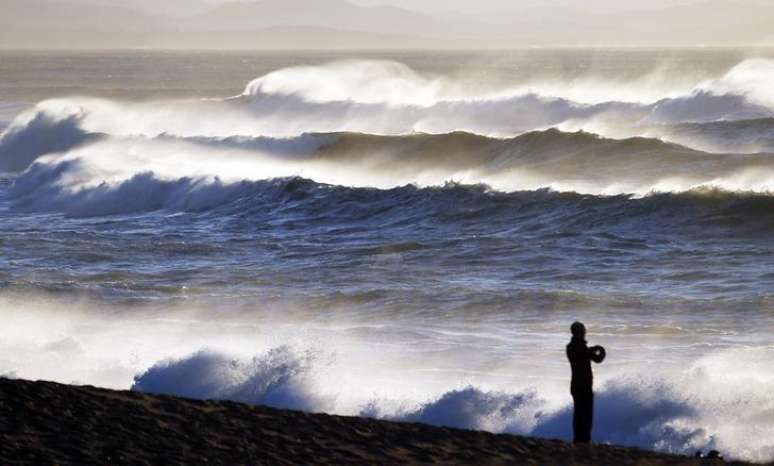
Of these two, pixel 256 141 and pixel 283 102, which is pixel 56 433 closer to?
pixel 256 141

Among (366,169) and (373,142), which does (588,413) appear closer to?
(366,169)

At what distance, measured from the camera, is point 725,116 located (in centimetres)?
4500

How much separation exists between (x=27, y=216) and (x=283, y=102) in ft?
77.0

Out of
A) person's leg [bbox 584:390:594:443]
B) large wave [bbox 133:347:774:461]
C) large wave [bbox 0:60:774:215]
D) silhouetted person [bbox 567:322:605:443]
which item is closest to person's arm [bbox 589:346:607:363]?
silhouetted person [bbox 567:322:605:443]

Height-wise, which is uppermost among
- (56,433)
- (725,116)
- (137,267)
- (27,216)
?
(725,116)

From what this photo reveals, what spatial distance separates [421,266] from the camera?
21312 mm

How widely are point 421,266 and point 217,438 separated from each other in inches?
484

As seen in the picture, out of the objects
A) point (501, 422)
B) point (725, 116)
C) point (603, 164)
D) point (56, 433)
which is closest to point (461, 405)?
point (501, 422)

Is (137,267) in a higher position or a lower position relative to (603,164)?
lower

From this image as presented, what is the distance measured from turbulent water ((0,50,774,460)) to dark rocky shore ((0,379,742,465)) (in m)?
2.33

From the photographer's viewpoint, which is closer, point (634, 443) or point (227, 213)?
point (634, 443)

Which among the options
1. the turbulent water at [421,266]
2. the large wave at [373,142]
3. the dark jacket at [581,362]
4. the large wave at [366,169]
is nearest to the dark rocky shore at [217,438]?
the dark jacket at [581,362]

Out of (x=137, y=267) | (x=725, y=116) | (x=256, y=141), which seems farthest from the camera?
(x=725, y=116)

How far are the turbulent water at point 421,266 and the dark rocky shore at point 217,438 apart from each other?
2.33 metres
